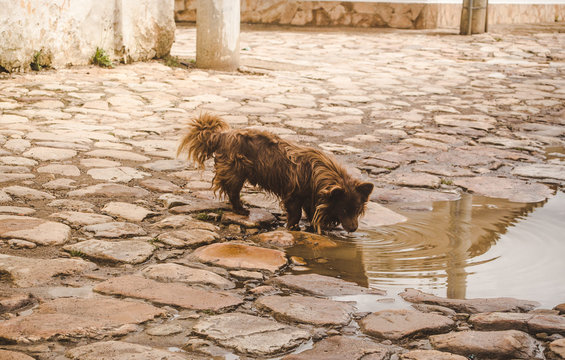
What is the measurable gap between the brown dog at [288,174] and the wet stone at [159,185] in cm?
51

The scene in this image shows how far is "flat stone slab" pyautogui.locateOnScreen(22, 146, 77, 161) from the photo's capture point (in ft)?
16.7

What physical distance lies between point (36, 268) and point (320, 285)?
1.24 meters

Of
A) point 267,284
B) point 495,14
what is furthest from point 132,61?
point 495,14

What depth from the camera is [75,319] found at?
103 inches

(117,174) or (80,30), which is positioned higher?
(80,30)

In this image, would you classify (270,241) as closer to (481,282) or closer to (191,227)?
(191,227)

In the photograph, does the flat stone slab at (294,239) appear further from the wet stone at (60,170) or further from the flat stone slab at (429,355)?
the wet stone at (60,170)

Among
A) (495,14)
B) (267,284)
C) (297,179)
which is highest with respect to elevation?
(495,14)

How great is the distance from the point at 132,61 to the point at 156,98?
2378mm

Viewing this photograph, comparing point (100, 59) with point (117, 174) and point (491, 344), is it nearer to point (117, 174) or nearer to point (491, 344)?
point (117, 174)

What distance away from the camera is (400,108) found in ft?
25.5

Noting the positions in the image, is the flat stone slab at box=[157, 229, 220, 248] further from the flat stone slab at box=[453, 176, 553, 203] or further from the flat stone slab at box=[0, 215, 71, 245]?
the flat stone slab at box=[453, 176, 553, 203]

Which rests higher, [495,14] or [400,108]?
[495,14]

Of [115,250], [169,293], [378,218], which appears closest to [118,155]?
[115,250]
